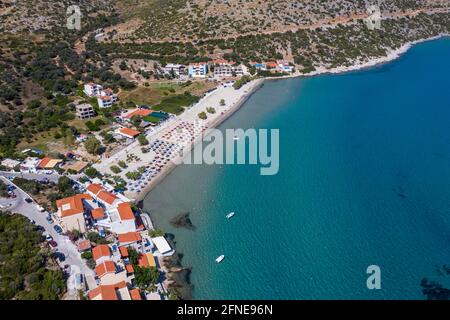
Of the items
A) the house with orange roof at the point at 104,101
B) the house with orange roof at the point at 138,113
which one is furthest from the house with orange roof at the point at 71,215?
the house with orange roof at the point at 104,101

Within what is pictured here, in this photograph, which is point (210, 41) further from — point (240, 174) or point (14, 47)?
point (240, 174)

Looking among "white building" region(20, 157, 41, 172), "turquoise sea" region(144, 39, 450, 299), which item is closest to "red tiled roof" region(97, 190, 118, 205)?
"turquoise sea" region(144, 39, 450, 299)

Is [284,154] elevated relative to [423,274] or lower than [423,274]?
elevated

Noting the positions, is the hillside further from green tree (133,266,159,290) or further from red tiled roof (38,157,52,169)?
green tree (133,266,159,290)

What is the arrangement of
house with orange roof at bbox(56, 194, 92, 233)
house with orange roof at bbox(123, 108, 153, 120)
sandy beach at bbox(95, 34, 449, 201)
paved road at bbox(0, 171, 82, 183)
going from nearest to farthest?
house with orange roof at bbox(56, 194, 92, 233)
paved road at bbox(0, 171, 82, 183)
sandy beach at bbox(95, 34, 449, 201)
house with orange roof at bbox(123, 108, 153, 120)

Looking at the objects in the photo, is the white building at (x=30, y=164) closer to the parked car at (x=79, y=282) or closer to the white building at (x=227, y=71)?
the parked car at (x=79, y=282)

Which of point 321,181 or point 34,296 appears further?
point 321,181

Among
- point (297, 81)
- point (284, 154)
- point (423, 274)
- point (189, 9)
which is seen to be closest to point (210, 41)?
point (189, 9)

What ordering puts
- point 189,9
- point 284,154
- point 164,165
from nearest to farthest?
point 164,165
point 284,154
point 189,9
